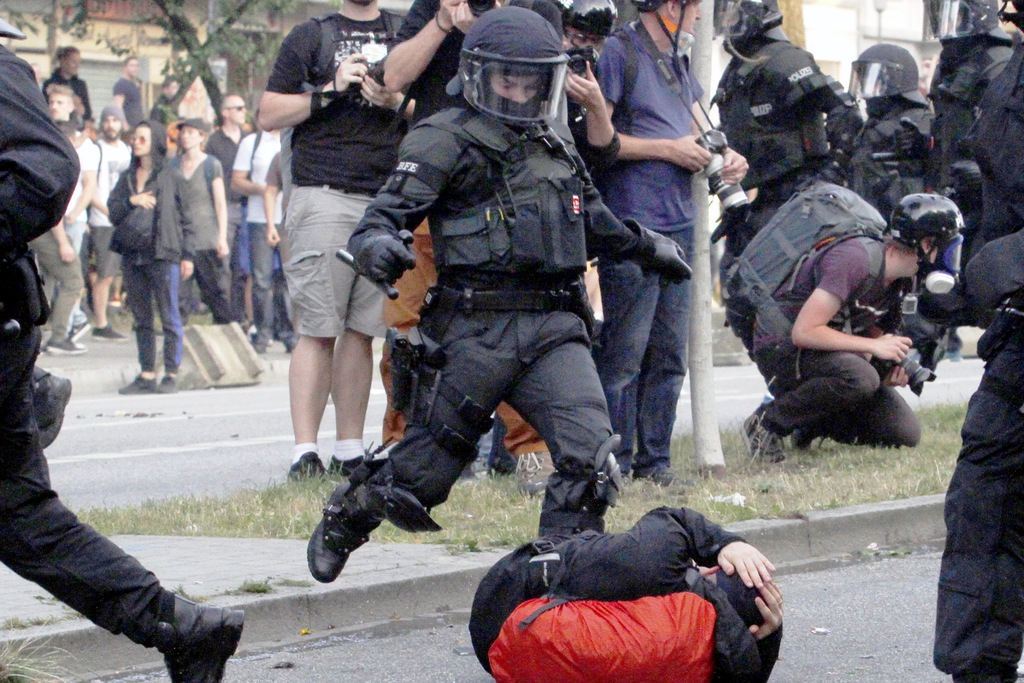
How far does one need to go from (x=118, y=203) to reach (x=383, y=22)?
5753 mm

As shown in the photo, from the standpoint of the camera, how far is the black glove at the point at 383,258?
4.67 metres

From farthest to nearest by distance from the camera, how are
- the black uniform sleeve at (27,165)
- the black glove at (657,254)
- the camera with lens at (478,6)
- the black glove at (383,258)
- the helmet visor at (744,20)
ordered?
the helmet visor at (744,20)
the camera with lens at (478,6)
the black glove at (657,254)
the black glove at (383,258)
the black uniform sleeve at (27,165)

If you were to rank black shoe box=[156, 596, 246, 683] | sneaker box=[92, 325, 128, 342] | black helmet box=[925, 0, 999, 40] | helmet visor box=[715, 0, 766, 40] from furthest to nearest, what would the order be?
sneaker box=[92, 325, 128, 342] → helmet visor box=[715, 0, 766, 40] → black helmet box=[925, 0, 999, 40] → black shoe box=[156, 596, 246, 683]

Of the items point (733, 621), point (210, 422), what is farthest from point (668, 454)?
point (210, 422)

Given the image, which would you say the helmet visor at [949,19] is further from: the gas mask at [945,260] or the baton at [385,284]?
the baton at [385,284]

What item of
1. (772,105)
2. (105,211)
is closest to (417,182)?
(772,105)

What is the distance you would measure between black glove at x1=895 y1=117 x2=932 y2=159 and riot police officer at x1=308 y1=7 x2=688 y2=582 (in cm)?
604

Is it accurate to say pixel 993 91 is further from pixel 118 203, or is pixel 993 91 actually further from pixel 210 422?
pixel 118 203

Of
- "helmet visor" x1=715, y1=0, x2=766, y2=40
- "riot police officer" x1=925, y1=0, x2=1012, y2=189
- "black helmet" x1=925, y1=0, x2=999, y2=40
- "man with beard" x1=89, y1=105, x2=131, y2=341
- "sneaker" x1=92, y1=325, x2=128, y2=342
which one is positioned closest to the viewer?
"black helmet" x1=925, y1=0, x2=999, y2=40

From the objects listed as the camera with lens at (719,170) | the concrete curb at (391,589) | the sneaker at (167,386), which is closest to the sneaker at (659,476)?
the concrete curb at (391,589)

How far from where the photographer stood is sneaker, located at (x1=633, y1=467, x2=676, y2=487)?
7.39 metres

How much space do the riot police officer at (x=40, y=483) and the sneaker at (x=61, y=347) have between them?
10.6m

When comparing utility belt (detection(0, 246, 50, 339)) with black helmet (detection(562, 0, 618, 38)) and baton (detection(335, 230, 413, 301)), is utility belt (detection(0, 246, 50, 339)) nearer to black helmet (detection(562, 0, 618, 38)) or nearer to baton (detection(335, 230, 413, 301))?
baton (detection(335, 230, 413, 301))

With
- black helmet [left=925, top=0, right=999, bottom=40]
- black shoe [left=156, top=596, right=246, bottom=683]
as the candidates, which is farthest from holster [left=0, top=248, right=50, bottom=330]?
black helmet [left=925, top=0, right=999, bottom=40]
